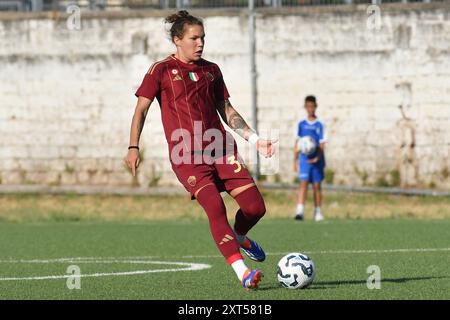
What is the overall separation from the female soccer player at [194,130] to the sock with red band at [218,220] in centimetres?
1

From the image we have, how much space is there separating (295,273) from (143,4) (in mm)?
18156

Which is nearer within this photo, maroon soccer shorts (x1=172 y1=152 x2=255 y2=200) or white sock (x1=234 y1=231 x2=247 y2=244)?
maroon soccer shorts (x1=172 y1=152 x2=255 y2=200)

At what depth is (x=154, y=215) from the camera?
25141 mm

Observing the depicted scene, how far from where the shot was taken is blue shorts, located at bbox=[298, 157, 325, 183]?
22.4 meters

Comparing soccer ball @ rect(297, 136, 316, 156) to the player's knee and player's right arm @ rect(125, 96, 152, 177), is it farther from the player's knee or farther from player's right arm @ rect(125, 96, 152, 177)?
player's right arm @ rect(125, 96, 152, 177)

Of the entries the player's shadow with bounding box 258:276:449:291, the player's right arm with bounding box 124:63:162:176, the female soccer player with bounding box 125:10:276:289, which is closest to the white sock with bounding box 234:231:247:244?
the female soccer player with bounding box 125:10:276:289

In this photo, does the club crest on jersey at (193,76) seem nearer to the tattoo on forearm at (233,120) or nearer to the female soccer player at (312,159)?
the tattoo on forearm at (233,120)

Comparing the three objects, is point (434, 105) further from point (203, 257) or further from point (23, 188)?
point (203, 257)

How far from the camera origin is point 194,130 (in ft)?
34.0

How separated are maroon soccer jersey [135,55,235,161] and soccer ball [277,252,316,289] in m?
1.27

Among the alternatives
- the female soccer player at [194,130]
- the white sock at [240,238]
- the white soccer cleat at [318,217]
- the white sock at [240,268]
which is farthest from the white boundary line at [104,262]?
the white soccer cleat at [318,217]

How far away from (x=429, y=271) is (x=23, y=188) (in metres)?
16.6
